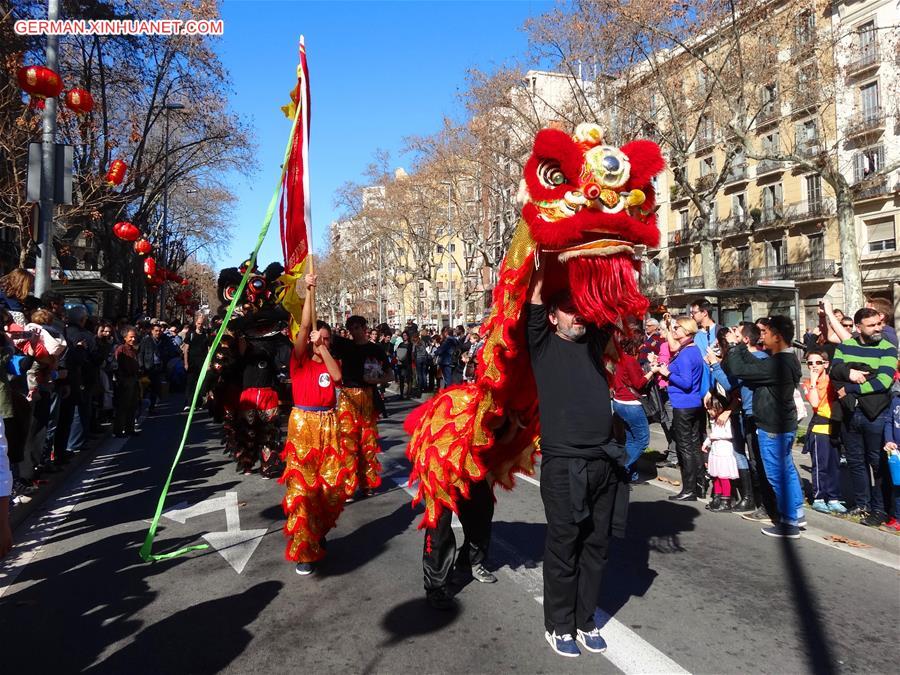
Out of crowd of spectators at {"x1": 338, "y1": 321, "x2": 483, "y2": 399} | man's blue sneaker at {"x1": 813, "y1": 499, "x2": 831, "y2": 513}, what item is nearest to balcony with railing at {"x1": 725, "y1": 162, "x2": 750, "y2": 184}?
crowd of spectators at {"x1": 338, "y1": 321, "x2": 483, "y2": 399}

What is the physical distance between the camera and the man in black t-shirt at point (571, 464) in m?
3.26

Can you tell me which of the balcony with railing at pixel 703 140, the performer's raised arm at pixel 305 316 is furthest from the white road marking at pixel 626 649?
the balcony with railing at pixel 703 140

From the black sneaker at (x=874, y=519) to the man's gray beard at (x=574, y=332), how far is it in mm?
3641

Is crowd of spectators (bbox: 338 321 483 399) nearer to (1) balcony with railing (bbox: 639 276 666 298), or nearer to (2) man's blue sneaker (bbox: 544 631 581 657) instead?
(2) man's blue sneaker (bbox: 544 631 581 657)

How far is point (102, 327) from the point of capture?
9969 mm

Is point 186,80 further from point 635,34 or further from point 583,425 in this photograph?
point 583,425

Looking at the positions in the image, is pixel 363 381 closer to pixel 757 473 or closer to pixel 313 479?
pixel 313 479

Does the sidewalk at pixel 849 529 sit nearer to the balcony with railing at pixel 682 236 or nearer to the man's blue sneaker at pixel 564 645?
the man's blue sneaker at pixel 564 645

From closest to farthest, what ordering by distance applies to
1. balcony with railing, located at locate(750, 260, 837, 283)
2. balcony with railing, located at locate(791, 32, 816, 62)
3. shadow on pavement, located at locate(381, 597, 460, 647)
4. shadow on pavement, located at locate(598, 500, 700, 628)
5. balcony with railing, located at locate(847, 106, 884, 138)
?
shadow on pavement, located at locate(381, 597, 460, 647) < shadow on pavement, located at locate(598, 500, 700, 628) < balcony with railing, located at locate(791, 32, 816, 62) < balcony with railing, located at locate(847, 106, 884, 138) < balcony with railing, located at locate(750, 260, 837, 283)

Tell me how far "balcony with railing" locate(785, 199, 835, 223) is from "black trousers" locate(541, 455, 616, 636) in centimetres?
3641

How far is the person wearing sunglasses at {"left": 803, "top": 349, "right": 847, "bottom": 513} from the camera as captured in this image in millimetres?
5906

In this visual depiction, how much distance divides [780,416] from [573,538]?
2972 millimetres

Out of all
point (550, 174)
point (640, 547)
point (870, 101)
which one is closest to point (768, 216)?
point (870, 101)

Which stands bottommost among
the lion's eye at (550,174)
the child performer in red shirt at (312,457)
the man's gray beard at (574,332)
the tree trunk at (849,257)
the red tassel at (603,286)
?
the child performer in red shirt at (312,457)
